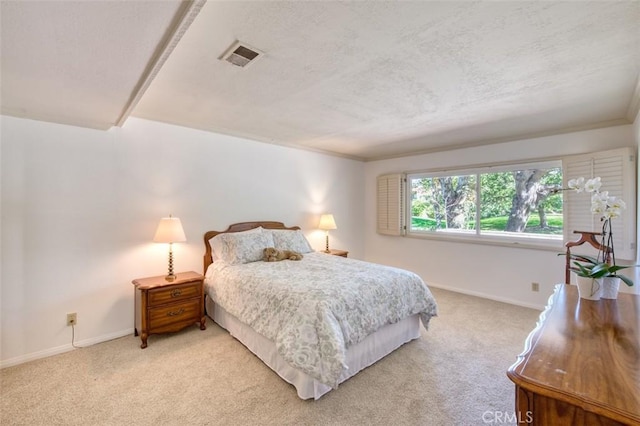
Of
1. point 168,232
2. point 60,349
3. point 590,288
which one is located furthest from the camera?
point 168,232

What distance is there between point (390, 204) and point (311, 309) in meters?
3.61

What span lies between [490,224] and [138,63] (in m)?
4.56

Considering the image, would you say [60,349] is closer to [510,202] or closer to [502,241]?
[502,241]

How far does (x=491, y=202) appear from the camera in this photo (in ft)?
13.8

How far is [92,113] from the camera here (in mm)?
2355

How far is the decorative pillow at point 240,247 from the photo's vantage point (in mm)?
3303

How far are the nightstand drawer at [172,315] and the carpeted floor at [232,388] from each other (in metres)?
0.16

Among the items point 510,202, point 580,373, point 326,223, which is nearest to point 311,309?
point 580,373

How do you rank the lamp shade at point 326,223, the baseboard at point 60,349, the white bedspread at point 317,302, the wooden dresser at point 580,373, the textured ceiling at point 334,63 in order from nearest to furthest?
the wooden dresser at point 580,373, the textured ceiling at point 334,63, the white bedspread at point 317,302, the baseboard at point 60,349, the lamp shade at point 326,223

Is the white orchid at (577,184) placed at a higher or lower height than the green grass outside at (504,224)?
higher

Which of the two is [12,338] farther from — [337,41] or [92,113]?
[337,41]

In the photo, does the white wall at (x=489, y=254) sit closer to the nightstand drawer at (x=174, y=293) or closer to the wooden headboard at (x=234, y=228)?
the wooden headboard at (x=234, y=228)

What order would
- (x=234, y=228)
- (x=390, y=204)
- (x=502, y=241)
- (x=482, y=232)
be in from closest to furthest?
(x=234, y=228) → (x=502, y=241) → (x=482, y=232) → (x=390, y=204)

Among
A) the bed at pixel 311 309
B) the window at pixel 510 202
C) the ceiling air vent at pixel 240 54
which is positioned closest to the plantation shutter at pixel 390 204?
the window at pixel 510 202
